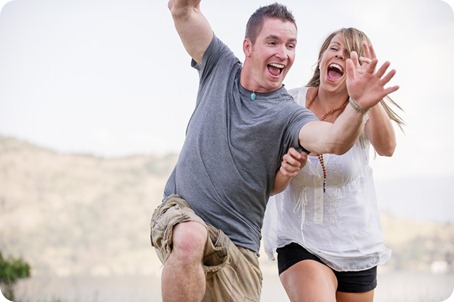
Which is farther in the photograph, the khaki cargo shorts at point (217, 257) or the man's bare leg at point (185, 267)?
the khaki cargo shorts at point (217, 257)

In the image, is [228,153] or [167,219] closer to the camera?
[167,219]

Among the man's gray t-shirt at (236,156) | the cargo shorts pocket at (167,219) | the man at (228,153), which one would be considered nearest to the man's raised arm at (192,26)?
the man at (228,153)

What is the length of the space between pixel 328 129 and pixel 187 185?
2.11 feet

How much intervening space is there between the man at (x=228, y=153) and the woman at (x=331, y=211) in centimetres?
29

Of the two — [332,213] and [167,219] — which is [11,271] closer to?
[332,213]

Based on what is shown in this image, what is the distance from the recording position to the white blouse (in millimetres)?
3438

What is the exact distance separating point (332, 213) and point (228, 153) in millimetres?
667

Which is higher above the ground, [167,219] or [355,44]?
[355,44]

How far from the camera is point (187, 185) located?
10.2ft

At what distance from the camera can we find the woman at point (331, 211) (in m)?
3.40

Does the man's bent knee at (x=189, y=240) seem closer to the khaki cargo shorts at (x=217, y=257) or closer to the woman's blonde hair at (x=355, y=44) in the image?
the khaki cargo shorts at (x=217, y=257)

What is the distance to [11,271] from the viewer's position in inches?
278

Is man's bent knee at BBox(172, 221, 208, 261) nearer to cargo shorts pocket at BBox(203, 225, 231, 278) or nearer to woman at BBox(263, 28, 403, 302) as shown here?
cargo shorts pocket at BBox(203, 225, 231, 278)

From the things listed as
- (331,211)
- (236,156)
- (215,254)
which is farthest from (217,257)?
(331,211)
